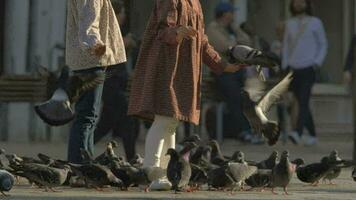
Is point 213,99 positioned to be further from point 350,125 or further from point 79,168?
point 79,168

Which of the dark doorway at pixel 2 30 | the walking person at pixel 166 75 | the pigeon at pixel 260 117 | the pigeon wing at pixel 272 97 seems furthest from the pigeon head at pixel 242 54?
the dark doorway at pixel 2 30

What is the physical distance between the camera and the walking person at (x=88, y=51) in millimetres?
9125

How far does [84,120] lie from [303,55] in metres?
6.98

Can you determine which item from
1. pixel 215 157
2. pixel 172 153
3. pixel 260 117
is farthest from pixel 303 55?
pixel 172 153

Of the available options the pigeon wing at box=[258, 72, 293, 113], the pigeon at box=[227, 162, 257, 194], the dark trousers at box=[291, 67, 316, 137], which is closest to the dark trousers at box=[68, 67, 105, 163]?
the pigeon at box=[227, 162, 257, 194]

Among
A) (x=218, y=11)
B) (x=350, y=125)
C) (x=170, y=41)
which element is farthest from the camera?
(x=350, y=125)

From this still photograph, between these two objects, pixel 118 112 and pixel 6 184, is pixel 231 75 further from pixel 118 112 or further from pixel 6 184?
pixel 6 184

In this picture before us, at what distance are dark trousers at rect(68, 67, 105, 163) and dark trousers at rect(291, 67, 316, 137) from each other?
6.75 m

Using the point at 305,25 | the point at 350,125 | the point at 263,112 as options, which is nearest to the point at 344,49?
the point at 350,125

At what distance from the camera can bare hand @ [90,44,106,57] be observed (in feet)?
29.3

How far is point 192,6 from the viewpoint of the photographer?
927 cm

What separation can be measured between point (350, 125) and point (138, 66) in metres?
9.37

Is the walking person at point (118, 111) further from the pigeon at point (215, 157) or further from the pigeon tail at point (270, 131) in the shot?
the pigeon tail at point (270, 131)

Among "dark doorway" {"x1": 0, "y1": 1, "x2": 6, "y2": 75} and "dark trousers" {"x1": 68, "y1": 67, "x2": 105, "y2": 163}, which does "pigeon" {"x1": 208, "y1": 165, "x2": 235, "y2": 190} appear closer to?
"dark trousers" {"x1": 68, "y1": 67, "x2": 105, "y2": 163}
